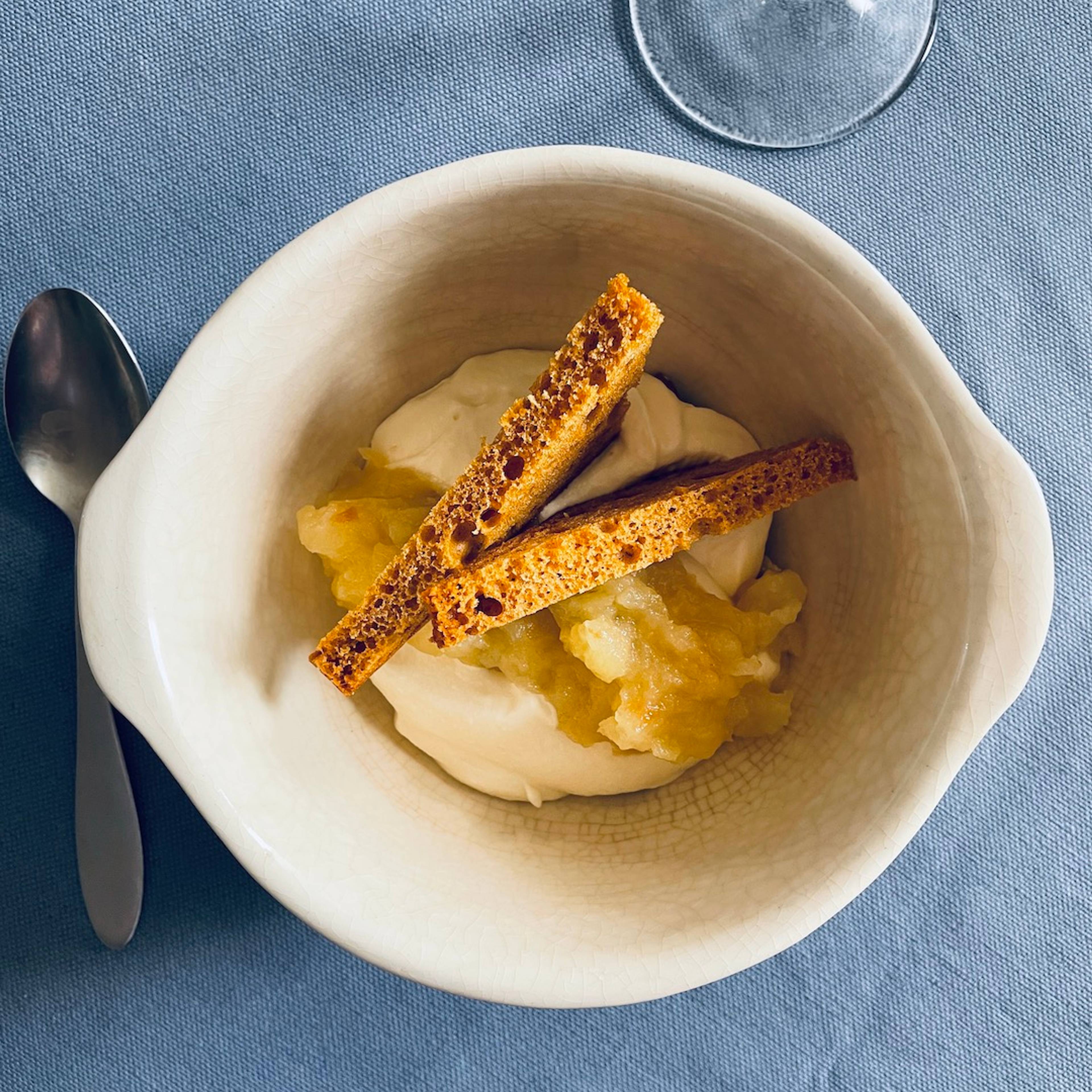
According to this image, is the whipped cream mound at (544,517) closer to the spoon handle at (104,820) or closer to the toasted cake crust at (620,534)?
the toasted cake crust at (620,534)

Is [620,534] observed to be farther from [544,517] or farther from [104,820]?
[104,820]

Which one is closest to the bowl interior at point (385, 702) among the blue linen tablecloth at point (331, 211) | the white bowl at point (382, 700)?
the white bowl at point (382, 700)

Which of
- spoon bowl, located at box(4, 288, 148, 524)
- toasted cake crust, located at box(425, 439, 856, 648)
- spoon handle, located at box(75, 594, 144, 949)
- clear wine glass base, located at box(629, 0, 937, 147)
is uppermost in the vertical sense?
clear wine glass base, located at box(629, 0, 937, 147)

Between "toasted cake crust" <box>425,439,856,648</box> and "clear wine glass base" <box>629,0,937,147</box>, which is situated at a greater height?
"clear wine glass base" <box>629,0,937,147</box>

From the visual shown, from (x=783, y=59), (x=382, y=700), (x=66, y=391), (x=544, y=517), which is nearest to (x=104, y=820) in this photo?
(x=382, y=700)

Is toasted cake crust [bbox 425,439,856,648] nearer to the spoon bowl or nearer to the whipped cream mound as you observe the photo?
the whipped cream mound

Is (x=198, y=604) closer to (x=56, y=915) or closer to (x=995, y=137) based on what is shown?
(x=56, y=915)

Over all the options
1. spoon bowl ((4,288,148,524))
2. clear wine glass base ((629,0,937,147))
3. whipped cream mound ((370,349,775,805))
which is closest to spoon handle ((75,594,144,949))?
spoon bowl ((4,288,148,524))
